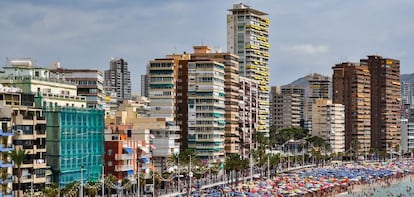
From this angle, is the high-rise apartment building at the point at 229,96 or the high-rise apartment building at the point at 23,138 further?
the high-rise apartment building at the point at 229,96

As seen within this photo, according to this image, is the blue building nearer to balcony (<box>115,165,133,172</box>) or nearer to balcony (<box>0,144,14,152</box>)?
balcony (<box>115,165,133,172</box>)

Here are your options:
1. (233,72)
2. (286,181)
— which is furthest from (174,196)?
(233,72)

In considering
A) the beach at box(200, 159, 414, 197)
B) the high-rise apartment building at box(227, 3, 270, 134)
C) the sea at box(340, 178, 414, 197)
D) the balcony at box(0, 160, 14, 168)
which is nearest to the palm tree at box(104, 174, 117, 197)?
the beach at box(200, 159, 414, 197)

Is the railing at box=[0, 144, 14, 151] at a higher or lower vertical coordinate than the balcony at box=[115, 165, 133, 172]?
higher

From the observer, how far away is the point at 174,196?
9494 centimetres

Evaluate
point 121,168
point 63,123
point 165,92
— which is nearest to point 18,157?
point 63,123

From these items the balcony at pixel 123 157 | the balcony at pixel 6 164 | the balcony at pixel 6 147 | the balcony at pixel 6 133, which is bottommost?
the balcony at pixel 123 157

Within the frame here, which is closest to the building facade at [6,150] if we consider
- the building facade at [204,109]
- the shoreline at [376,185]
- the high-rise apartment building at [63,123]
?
the high-rise apartment building at [63,123]

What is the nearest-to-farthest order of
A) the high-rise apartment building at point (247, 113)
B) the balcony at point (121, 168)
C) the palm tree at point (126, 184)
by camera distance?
the palm tree at point (126, 184)
the balcony at point (121, 168)
the high-rise apartment building at point (247, 113)

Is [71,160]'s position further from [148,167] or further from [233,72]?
[233,72]

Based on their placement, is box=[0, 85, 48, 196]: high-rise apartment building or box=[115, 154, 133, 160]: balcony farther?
box=[115, 154, 133, 160]: balcony

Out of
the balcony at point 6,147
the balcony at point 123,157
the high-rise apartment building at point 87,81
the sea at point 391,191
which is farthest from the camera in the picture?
the sea at point 391,191

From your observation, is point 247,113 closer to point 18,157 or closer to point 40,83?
point 40,83

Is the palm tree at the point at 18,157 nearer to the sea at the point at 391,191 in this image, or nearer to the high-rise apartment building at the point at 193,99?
the high-rise apartment building at the point at 193,99
